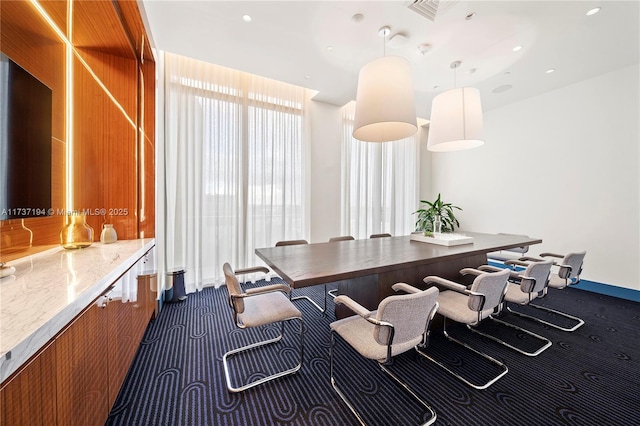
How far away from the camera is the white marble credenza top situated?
0.69 meters

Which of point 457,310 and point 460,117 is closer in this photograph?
point 457,310

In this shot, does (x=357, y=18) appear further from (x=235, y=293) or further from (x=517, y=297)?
(x=517, y=297)

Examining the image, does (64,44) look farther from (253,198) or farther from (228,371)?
(228,371)

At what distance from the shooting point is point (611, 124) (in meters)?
3.58

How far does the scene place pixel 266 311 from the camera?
1908 millimetres

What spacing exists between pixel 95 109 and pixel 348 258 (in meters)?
2.69

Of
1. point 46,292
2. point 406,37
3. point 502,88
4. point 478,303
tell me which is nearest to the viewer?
point 46,292

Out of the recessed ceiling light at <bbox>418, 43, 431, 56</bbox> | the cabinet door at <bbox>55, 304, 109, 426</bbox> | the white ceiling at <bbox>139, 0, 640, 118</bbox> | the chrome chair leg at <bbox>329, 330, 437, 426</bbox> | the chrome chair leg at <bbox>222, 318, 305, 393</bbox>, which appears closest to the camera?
the cabinet door at <bbox>55, 304, 109, 426</bbox>

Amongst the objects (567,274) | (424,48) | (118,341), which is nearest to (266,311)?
(118,341)

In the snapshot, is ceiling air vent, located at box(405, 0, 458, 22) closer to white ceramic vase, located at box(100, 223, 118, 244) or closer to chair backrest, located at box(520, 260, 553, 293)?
chair backrest, located at box(520, 260, 553, 293)

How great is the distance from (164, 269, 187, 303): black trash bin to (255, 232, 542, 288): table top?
5.31 feet

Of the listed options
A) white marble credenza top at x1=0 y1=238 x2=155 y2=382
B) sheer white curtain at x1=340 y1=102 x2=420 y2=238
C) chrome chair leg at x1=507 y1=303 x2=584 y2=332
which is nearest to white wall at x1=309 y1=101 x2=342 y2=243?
sheer white curtain at x1=340 y1=102 x2=420 y2=238

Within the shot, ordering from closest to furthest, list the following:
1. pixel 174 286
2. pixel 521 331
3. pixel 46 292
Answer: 1. pixel 46 292
2. pixel 521 331
3. pixel 174 286

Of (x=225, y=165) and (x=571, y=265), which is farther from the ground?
(x=225, y=165)
